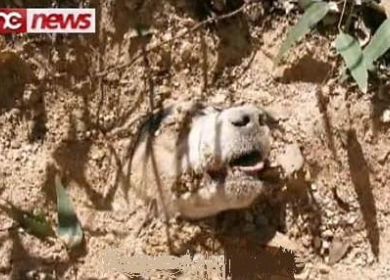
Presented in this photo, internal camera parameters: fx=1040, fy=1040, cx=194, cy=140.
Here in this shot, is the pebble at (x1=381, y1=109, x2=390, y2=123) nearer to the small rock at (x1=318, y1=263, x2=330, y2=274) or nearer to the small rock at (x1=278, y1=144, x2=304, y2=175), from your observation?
the small rock at (x1=278, y1=144, x2=304, y2=175)

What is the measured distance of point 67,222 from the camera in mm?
1833

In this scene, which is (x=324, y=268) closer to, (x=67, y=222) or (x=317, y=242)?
(x=317, y=242)

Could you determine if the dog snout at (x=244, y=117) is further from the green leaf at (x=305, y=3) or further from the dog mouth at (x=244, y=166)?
the green leaf at (x=305, y=3)

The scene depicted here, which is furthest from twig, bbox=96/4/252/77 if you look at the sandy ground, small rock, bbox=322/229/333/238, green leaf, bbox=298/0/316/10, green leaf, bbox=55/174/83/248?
small rock, bbox=322/229/333/238

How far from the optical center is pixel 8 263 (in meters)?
1.83

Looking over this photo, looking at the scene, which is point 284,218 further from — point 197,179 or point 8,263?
point 8,263

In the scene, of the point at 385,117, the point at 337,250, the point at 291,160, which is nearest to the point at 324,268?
the point at 337,250

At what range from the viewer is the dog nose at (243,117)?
6.02ft

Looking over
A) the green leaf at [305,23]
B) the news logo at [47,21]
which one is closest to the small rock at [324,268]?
the green leaf at [305,23]

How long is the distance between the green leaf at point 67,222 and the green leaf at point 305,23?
1.54ft

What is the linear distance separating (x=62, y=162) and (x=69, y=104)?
0.11 m

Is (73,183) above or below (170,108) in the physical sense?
below

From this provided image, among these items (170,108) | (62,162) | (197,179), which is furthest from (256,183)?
(62,162)

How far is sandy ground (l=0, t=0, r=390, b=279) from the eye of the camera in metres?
1.88
